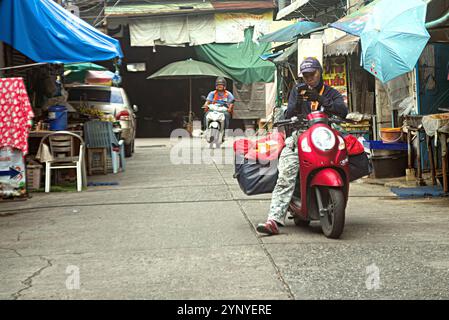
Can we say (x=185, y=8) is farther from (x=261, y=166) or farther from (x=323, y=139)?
(x=323, y=139)

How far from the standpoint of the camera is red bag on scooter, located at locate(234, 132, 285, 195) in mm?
6930

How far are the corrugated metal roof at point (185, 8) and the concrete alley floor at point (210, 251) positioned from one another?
18055 mm

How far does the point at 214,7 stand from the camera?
89.4 ft

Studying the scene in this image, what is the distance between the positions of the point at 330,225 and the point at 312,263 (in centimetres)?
114

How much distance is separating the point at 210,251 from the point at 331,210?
128 cm

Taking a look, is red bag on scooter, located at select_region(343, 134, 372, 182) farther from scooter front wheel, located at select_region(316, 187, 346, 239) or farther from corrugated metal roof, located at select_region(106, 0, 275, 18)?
corrugated metal roof, located at select_region(106, 0, 275, 18)

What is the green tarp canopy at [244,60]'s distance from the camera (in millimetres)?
27594

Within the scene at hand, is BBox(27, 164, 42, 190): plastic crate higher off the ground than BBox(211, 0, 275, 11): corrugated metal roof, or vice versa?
BBox(211, 0, 275, 11): corrugated metal roof

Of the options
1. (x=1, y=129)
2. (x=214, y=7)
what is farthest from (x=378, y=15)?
(x=214, y=7)

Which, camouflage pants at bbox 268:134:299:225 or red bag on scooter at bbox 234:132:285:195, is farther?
red bag on scooter at bbox 234:132:285:195

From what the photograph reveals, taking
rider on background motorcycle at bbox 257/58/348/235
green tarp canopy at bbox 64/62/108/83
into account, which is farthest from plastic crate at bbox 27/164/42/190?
green tarp canopy at bbox 64/62/108/83

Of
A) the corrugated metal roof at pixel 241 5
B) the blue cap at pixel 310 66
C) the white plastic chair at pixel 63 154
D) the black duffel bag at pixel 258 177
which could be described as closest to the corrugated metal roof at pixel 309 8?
the corrugated metal roof at pixel 241 5

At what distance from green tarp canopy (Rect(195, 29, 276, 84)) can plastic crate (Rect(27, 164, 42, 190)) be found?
16859 mm

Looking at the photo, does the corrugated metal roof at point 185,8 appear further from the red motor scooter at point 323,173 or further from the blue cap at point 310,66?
the red motor scooter at point 323,173
